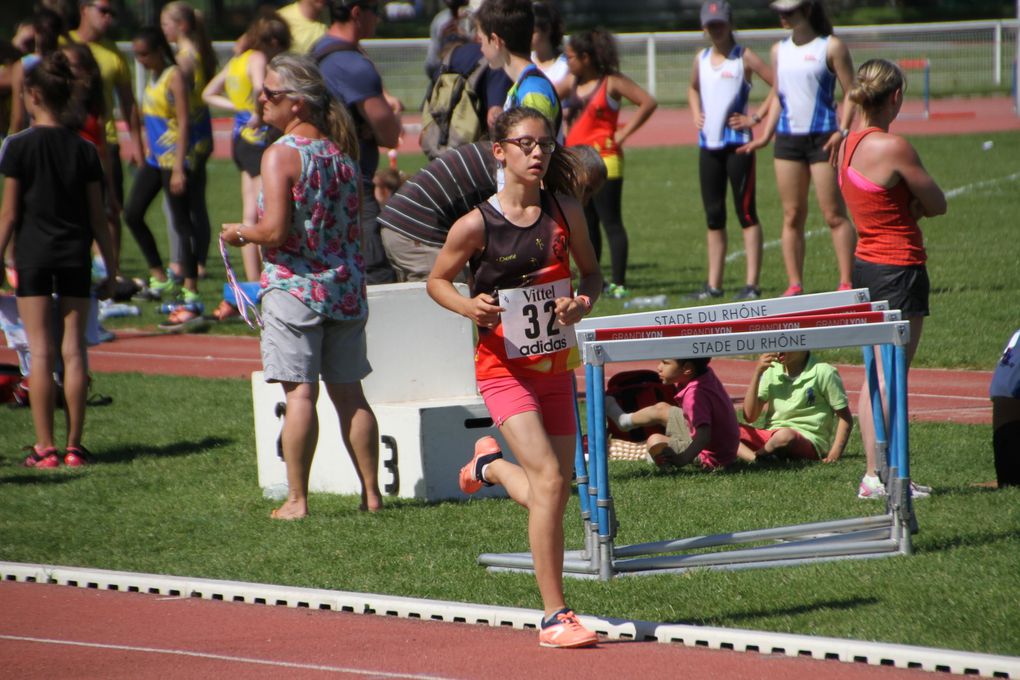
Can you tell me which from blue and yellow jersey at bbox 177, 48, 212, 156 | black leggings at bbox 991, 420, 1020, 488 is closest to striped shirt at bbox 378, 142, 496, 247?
black leggings at bbox 991, 420, 1020, 488

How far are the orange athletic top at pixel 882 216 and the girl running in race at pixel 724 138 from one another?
5.08m

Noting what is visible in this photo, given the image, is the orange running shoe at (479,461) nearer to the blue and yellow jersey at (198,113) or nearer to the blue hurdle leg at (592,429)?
the blue hurdle leg at (592,429)

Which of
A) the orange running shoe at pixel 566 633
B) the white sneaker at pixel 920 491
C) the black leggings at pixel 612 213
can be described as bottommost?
the white sneaker at pixel 920 491

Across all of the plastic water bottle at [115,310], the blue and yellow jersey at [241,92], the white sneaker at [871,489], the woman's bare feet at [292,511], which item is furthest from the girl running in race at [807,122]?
the plastic water bottle at [115,310]

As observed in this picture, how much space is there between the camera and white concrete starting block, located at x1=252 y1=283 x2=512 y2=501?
707 cm

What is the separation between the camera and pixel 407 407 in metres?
7.05

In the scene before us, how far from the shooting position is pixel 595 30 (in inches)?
490

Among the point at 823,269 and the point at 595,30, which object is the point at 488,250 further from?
the point at 823,269

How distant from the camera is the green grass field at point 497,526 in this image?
17.2ft

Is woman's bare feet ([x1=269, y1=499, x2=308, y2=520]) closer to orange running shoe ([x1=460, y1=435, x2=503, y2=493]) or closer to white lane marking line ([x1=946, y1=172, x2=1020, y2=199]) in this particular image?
orange running shoe ([x1=460, y1=435, x2=503, y2=493])

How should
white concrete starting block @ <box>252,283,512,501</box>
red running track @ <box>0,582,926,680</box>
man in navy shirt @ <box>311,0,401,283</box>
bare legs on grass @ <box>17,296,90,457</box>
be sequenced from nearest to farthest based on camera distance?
1. red running track @ <box>0,582,926,680</box>
2. white concrete starting block @ <box>252,283,512,501</box>
3. bare legs on grass @ <box>17,296,90,457</box>
4. man in navy shirt @ <box>311,0,401,283</box>

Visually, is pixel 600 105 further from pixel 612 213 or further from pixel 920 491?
pixel 920 491

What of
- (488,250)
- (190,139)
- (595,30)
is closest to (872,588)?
(488,250)

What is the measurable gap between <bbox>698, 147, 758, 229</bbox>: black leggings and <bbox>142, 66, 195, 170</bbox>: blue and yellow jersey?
4589 mm
